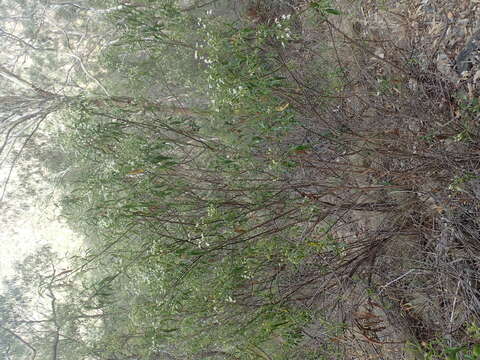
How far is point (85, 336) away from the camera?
6.48m

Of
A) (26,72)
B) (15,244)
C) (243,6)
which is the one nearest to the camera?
(243,6)

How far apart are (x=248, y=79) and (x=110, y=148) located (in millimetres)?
1552

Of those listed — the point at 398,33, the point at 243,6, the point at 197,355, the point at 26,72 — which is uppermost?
the point at 26,72

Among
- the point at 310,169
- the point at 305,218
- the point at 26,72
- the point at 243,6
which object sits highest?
the point at 26,72

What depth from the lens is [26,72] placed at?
849cm

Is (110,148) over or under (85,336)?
over

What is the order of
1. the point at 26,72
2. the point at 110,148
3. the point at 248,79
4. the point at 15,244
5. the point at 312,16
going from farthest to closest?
the point at 15,244 < the point at 26,72 < the point at 312,16 < the point at 110,148 < the point at 248,79

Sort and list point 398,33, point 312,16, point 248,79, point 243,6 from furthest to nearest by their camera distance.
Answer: point 243,6 → point 312,16 → point 398,33 → point 248,79

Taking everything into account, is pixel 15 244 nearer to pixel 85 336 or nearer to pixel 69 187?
pixel 69 187

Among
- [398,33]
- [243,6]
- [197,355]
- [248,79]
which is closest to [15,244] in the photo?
[197,355]

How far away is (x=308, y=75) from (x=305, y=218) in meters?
1.93

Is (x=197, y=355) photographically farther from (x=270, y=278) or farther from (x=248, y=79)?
(x=248, y=79)

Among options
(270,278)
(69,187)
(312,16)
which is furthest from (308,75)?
(69,187)

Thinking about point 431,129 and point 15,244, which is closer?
point 431,129
